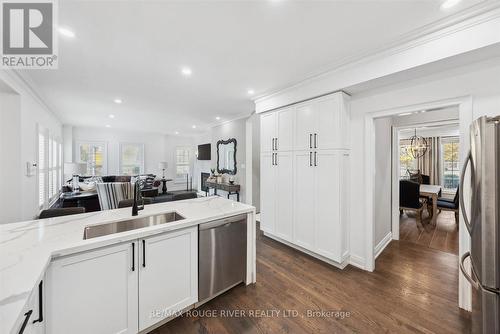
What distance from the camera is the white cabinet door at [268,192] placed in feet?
11.7

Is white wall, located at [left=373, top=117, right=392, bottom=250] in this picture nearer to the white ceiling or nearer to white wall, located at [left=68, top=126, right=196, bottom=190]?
the white ceiling

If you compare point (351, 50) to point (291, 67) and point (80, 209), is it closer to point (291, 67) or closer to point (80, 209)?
point (291, 67)

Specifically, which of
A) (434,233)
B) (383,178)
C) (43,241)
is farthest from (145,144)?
(434,233)

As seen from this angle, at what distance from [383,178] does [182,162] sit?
8412 millimetres

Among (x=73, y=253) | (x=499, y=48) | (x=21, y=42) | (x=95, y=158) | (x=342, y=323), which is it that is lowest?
(x=342, y=323)

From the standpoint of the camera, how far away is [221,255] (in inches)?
81.0

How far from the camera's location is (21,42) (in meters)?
1.97

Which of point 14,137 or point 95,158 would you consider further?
point 95,158

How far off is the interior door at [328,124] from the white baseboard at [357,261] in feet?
5.19

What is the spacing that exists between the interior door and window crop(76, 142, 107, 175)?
26.8ft

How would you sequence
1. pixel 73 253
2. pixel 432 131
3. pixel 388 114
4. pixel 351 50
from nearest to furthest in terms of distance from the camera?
pixel 73 253 < pixel 351 50 < pixel 388 114 < pixel 432 131

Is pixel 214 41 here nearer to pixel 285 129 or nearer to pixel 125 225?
pixel 285 129

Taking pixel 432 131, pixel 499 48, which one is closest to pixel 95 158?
pixel 499 48

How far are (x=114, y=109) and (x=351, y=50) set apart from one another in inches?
198
